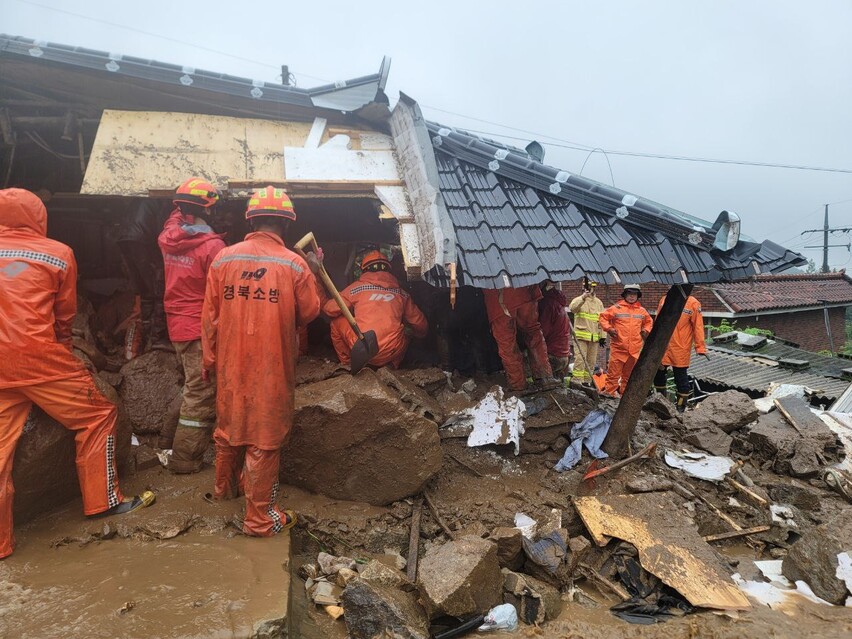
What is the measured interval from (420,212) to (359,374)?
1.52 m

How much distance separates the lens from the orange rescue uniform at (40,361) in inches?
115

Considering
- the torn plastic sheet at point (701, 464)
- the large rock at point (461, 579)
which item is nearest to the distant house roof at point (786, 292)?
the torn plastic sheet at point (701, 464)

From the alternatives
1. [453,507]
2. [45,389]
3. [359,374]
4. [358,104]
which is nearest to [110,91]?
[358,104]

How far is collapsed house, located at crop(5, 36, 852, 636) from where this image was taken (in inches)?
152

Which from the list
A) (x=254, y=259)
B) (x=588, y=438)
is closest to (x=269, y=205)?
(x=254, y=259)

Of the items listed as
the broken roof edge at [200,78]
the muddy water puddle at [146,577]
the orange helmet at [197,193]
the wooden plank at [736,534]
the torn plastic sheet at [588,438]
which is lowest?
the wooden plank at [736,534]

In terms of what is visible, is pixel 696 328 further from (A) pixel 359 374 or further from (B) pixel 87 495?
(B) pixel 87 495

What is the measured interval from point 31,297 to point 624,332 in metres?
7.54

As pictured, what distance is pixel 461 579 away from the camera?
2.98 m

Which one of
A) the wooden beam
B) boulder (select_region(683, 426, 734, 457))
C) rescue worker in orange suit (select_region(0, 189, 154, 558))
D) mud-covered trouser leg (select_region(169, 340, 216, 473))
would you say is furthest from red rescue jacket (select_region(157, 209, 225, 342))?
boulder (select_region(683, 426, 734, 457))

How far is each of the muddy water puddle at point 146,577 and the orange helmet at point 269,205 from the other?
2193 millimetres

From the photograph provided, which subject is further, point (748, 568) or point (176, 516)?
point (748, 568)

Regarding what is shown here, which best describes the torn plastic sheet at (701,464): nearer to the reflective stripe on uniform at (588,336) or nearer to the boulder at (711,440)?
the boulder at (711,440)

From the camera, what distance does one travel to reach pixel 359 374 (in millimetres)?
4238
